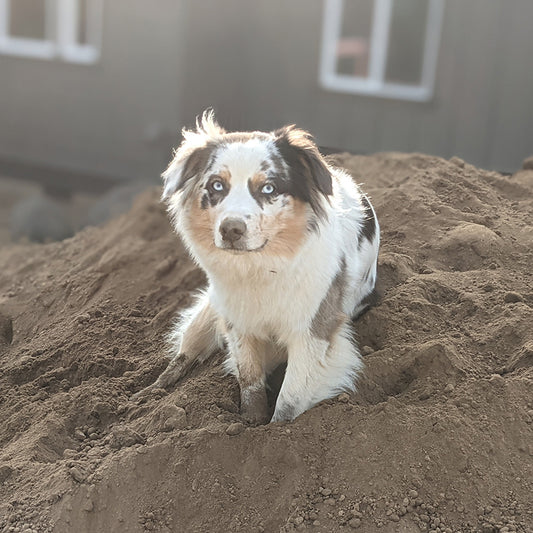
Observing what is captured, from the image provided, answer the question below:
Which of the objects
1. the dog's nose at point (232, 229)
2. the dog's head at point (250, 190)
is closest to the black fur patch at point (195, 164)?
the dog's head at point (250, 190)

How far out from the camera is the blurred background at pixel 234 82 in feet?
23.9

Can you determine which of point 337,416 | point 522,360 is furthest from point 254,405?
point 522,360

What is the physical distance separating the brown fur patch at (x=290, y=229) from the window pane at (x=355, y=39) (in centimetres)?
493

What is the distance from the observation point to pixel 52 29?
8.96 metres

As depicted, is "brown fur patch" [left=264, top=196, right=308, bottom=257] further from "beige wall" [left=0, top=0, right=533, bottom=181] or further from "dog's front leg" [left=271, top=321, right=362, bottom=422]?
"beige wall" [left=0, top=0, right=533, bottom=181]

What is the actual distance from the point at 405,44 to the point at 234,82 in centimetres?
186

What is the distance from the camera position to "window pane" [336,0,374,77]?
306 inches

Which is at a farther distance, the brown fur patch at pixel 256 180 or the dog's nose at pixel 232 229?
the brown fur patch at pixel 256 180

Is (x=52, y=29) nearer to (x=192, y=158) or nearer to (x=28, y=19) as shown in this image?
(x=28, y=19)

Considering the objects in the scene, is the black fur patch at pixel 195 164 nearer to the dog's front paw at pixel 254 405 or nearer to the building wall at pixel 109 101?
the dog's front paw at pixel 254 405

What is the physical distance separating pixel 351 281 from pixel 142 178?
5.75m

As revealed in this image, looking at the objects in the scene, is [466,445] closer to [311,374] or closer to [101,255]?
[311,374]

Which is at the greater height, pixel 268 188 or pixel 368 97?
pixel 368 97

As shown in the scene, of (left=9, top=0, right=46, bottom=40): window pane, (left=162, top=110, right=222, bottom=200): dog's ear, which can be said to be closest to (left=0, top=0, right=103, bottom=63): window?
(left=9, top=0, right=46, bottom=40): window pane
